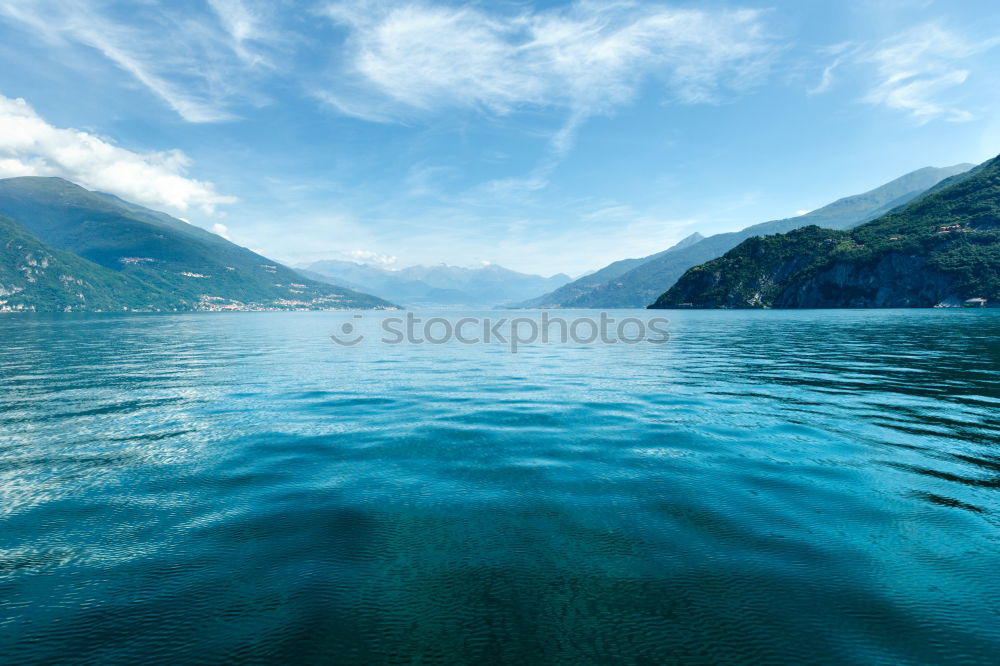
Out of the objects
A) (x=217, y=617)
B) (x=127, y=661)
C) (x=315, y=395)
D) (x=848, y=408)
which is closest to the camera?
(x=127, y=661)

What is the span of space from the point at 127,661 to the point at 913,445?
20.8 meters

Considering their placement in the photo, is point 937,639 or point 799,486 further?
point 799,486

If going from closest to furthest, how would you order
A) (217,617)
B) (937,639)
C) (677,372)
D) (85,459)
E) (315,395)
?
(937,639) < (217,617) < (85,459) < (315,395) < (677,372)

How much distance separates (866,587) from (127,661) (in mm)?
10968

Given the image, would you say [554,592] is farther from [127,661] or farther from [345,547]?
[127,661]

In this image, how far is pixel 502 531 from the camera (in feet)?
29.5

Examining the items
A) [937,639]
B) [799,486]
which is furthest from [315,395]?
[937,639]

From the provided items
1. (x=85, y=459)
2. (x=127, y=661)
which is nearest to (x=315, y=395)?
(x=85, y=459)

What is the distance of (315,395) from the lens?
2383 centimetres

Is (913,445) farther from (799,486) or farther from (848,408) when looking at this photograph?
(799,486)

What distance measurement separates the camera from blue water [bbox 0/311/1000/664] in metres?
5.83

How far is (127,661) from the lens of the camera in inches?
213

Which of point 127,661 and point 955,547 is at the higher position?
point 127,661

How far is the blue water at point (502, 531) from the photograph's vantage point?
5828 millimetres
